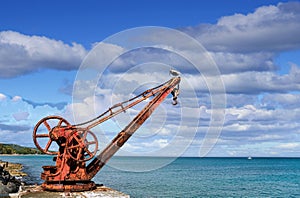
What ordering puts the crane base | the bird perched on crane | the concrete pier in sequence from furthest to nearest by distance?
the bird perched on crane
the crane base
the concrete pier

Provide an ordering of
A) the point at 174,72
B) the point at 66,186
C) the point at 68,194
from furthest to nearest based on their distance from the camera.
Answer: the point at 174,72
the point at 66,186
the point at 68,194

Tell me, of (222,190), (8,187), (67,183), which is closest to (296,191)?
(222,190)

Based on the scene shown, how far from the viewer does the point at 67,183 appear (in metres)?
16.6

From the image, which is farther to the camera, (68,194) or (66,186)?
(66,186)

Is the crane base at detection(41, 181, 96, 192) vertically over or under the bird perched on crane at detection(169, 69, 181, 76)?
under

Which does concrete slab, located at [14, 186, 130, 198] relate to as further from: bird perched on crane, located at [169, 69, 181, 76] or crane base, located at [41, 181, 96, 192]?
bird perched on crane, located at [169, 69, 181, 76]

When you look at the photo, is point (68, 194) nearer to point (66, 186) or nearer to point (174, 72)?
point (66, 186)

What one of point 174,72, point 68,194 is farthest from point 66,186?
point 174,72

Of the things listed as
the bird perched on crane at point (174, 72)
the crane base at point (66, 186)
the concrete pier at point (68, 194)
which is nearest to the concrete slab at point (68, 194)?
the concrete pier at point (68, 194)

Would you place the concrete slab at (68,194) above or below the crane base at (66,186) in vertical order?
below

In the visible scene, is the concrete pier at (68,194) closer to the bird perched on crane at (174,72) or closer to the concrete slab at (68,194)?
the concrete slab at (68,194)

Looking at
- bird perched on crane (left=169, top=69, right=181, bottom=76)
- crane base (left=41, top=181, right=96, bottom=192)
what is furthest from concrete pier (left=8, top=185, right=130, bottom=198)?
bird perched on crane (left=169, top=69, right=181, bottom=76)

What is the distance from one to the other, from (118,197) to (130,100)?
4.15 metres

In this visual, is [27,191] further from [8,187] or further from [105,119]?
[8,187]
